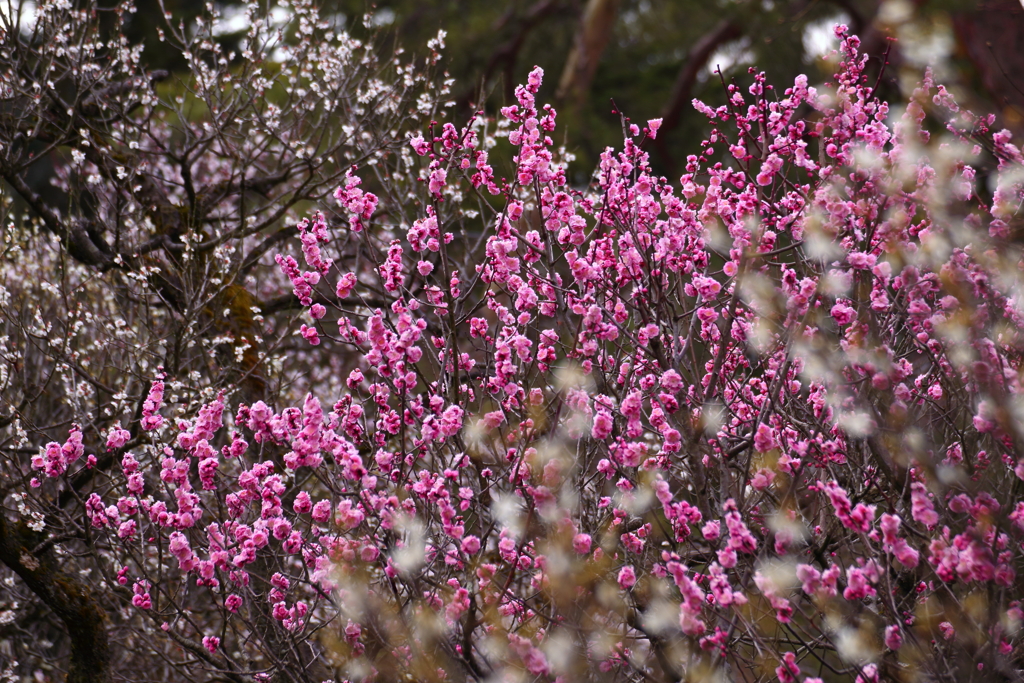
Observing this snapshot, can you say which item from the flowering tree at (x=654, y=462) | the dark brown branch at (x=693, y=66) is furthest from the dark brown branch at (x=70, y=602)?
the dark brown branch at (x=693, y=66)

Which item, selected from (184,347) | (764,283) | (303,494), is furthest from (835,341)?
(184,347)

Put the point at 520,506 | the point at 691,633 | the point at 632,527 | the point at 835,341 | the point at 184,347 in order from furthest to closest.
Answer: the point at 184,347, the point at 632,527, the point at 520,506, the point at 835,341, the point at 691,633

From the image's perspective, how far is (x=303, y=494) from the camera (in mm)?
3199

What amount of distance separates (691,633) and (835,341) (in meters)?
1.40

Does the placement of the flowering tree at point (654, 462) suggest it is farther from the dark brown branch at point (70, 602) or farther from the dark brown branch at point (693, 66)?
the dark brown branch at point (693, 66)

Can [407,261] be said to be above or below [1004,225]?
above

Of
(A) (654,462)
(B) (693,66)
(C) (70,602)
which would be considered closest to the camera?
(A) (654,462)

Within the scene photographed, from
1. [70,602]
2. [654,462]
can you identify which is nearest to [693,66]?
[654,462]

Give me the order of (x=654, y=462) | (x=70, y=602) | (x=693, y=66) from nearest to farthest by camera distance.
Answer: (x=654, y=462), (x=70, y=602), (x=693, y=66)

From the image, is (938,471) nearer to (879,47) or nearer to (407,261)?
(407,261)

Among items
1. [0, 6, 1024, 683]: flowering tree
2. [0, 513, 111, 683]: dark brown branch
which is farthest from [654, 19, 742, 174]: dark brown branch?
[0, 513, 111, 683]: dark brown branch

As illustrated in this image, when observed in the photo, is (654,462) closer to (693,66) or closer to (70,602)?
(70,602)

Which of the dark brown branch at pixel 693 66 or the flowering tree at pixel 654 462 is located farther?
the dark brown branch at pixel 693 66

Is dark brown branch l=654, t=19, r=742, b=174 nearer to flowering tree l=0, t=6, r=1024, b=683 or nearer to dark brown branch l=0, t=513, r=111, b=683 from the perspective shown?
flowering tree l=0, t=6, r=1024, b=683
